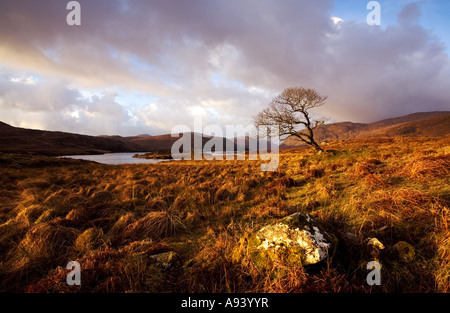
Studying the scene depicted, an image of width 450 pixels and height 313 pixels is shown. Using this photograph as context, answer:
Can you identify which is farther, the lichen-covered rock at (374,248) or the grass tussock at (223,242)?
the lichen-covered rock at (374,248)

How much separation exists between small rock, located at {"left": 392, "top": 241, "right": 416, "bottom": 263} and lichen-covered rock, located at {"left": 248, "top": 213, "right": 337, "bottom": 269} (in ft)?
3.41

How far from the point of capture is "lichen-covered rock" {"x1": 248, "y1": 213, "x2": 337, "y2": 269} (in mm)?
2762

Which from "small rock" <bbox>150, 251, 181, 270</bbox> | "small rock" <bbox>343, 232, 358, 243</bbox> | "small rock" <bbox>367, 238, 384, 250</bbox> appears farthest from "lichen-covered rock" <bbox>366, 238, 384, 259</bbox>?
"small rock" <bbox>150, 251, 181, 270</bbox>

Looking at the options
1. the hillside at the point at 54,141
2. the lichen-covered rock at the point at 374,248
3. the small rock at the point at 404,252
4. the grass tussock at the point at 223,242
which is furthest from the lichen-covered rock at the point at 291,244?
the hillside at the point at 54,141

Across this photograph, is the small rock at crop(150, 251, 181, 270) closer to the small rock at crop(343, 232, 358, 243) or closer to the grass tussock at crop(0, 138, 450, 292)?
the grass tussock at crop(0, 138, 450, 292)

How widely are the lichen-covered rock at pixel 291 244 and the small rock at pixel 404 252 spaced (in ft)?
3.41

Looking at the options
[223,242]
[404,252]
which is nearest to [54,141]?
[223,242]

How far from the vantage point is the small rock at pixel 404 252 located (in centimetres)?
288

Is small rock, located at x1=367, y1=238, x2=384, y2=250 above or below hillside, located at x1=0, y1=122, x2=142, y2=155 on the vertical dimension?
below

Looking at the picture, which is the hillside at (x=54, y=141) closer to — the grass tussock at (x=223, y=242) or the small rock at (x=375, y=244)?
the grass tussock at (x=223, y=242)

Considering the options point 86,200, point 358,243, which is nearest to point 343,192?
point 358,243

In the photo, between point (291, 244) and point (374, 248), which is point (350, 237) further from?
point (291, 244)

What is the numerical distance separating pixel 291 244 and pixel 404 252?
1940 millimetres

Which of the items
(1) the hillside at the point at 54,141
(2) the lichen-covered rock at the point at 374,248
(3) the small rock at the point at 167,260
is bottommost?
(3) the small rock at the point at 167,260
